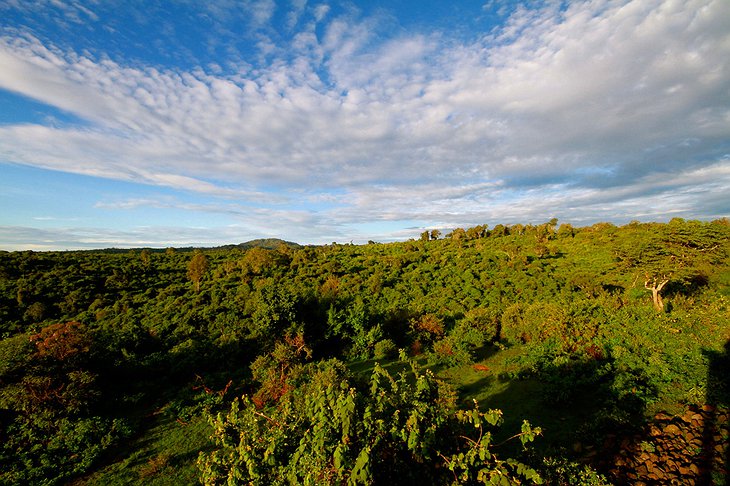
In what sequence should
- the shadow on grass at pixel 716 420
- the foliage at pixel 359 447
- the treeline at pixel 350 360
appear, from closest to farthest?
the foliage at pixel 359 447
the treeline at pixel 350 360
the shadow on grass at pixel 716 420

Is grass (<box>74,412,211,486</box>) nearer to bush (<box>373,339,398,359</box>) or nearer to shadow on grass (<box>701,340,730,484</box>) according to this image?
bush (<box>373,339,398,359</box>)

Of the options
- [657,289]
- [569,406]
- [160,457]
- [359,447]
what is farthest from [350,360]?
[657,289]

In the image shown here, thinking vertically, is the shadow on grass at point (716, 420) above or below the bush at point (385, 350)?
above

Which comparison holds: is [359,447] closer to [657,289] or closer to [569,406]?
[569,406]

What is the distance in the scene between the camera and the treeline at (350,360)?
534cm

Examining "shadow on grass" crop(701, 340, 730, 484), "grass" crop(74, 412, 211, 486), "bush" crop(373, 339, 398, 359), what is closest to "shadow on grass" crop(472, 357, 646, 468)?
"shadow on grass" crop(701, 340, 730, 484)

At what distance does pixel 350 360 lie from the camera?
23.4 m

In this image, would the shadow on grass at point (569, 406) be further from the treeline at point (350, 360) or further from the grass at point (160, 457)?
the grass at point (160, 457)

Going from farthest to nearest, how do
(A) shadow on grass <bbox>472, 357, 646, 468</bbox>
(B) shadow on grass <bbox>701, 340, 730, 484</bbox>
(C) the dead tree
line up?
(C) the dead tree < (A) shadow on grass <bbox>472, 357, 646, 468</bbox> < (B) shadow on grass <bbox>701, 340, 730, 484</bbox>

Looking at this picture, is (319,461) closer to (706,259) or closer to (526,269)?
(706,259)

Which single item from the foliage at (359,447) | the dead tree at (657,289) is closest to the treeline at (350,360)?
the foliage at (359,447)

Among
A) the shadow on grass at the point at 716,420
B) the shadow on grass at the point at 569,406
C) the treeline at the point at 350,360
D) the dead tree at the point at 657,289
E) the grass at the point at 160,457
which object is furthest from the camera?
the dead tree at the point at 657,289

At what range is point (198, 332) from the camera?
27.7 m

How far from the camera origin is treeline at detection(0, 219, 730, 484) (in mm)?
5336
